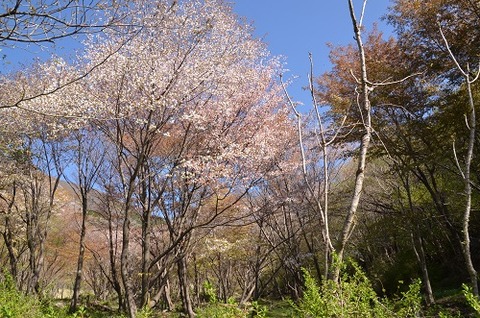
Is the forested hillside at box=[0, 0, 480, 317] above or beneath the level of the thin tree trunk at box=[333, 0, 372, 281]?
above

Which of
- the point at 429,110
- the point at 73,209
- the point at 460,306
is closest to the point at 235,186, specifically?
the point at 429,110

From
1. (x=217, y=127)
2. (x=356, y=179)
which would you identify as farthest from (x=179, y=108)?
(x=356, y=179)

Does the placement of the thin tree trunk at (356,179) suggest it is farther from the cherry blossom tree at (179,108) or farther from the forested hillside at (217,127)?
the cherry blossom tree at (179,108)

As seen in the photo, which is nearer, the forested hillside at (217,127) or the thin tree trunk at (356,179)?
the thin tree trunk at (356,179)

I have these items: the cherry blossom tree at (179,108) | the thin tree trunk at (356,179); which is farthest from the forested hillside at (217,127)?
the thin tree trunk at (356,179)

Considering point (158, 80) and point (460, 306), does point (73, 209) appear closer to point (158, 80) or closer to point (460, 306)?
point (158, 80)

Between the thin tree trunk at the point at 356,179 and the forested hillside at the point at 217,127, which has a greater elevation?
the forested hillside at the point at 217,127

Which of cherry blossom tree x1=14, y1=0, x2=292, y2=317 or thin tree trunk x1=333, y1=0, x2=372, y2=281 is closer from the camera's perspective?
thin tree trunk x1=333, y1=0, x2=372, y2=281

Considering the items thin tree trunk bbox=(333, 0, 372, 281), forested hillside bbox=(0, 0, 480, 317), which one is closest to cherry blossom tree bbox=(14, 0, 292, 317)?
forested hillside bbox=(0, 0, 480, 317)

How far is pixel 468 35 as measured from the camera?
8.91m

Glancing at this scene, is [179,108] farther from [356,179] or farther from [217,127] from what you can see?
[356,179]

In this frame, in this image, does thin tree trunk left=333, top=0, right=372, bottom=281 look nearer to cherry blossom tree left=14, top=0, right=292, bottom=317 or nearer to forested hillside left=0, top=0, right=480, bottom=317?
forested hillside left=0, top=0, right=480, bottom=317

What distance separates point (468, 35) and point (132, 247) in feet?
68.3

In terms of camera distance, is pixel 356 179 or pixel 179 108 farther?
pixel 179 108
